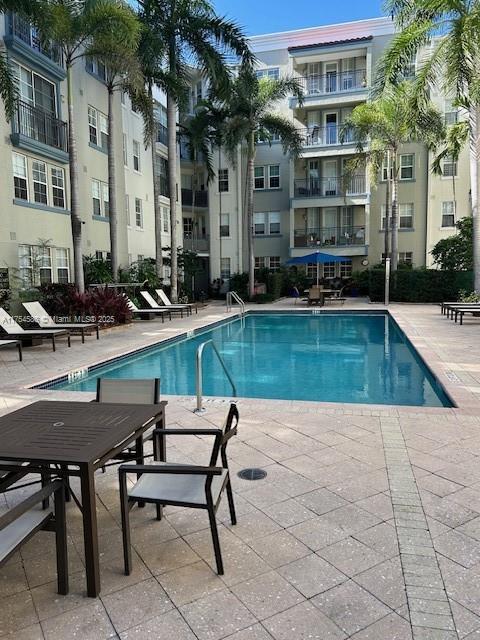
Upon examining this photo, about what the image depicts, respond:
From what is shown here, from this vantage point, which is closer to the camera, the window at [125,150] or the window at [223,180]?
the window at [125,150]

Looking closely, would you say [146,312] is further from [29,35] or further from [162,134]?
[162,134]

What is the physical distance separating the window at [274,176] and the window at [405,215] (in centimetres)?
768

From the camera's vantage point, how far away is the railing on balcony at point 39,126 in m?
15.1

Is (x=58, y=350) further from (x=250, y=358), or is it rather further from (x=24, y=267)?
(x=24, y=267)

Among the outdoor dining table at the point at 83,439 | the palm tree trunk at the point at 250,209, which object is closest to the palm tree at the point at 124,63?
the palm tree trunk at the point at 250,209

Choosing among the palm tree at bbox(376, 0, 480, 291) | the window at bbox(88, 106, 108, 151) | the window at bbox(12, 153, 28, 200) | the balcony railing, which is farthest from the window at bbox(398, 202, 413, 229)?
the window at bbox(12, 153, 28, 200)

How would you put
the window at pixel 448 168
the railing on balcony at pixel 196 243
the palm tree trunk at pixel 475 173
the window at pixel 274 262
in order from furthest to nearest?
the railing on balcony at pixel 196 243, the window at pixel 274 262, the window at pixel 448 168, the palm tree trunk at pixel 475 173

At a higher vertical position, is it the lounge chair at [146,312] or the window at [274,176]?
the window at [274,176]

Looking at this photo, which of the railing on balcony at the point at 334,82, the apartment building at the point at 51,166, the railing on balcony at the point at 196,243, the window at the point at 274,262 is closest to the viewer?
the apartment building at the point at 51,166

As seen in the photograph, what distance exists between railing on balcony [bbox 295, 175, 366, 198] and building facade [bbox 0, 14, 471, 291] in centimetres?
6

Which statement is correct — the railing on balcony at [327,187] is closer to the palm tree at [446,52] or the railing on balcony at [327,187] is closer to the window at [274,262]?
the window at [274,262]

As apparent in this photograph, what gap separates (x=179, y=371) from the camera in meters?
10.1

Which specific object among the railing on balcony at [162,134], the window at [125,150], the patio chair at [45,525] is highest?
the railing on balcony at [162,134]

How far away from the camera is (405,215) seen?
28.5 metres
